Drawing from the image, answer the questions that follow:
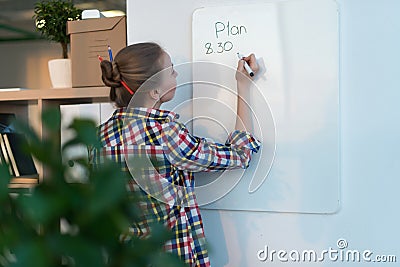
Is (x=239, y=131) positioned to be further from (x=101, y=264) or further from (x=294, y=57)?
(x=101, y=264)

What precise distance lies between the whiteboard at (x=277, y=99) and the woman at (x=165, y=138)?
0.08 m

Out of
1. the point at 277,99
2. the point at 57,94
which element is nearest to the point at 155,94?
the point at 277,99

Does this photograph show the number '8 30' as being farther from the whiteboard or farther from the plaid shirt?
the plaid shirt

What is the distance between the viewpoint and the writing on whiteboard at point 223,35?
1.29m

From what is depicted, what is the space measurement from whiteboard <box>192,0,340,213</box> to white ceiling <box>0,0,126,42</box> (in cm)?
129

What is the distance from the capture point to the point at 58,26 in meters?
1.79

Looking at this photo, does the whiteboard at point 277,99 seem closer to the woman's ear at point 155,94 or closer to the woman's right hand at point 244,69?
the woman's right hand at point 244,69

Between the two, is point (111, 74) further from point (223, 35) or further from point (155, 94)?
point (223, 35)

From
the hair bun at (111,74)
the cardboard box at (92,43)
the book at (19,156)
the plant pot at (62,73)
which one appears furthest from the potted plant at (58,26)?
the book at (19,156)

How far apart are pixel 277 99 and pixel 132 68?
1.29ft

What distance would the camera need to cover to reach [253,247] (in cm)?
131

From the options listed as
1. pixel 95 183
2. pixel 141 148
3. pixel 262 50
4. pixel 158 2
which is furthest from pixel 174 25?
pixel 95 183

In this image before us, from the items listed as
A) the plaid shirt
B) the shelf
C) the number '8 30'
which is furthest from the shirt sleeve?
the shelf

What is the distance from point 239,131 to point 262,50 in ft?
0.75
